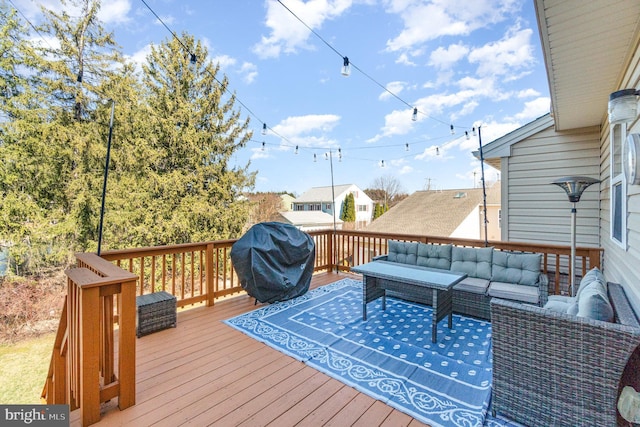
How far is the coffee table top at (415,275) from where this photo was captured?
118 inches

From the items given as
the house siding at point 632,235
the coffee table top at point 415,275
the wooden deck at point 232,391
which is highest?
the house siding at point 632,235

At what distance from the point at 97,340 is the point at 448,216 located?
1490 centimetres

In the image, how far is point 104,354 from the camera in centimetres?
205

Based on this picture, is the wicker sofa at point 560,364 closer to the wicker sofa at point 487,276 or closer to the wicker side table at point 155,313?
the wicker sofa at point 487,276

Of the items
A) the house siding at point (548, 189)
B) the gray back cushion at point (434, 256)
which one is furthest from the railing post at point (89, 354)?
the house siding at point (548, 189)

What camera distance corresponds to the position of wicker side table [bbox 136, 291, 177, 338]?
3105 millimetres

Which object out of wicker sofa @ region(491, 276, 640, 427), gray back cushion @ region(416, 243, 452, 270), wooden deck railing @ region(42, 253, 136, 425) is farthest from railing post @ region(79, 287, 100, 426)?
gray back cushion @ region(416, 243, 452, 270)

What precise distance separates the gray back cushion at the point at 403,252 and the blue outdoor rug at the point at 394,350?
0.59 metres

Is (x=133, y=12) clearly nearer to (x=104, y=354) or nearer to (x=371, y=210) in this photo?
(x=104, y=354)

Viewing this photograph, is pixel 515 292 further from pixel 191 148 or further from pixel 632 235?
pixel 191 148

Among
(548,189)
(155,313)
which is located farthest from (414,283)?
(548,189)

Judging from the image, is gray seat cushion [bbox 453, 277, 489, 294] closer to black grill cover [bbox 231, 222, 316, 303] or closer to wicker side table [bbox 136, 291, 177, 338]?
black grill cover [bbox 231, 222, 316, 303]

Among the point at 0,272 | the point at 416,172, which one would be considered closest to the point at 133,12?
the point at 0,272

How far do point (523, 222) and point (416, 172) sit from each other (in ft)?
66.1
